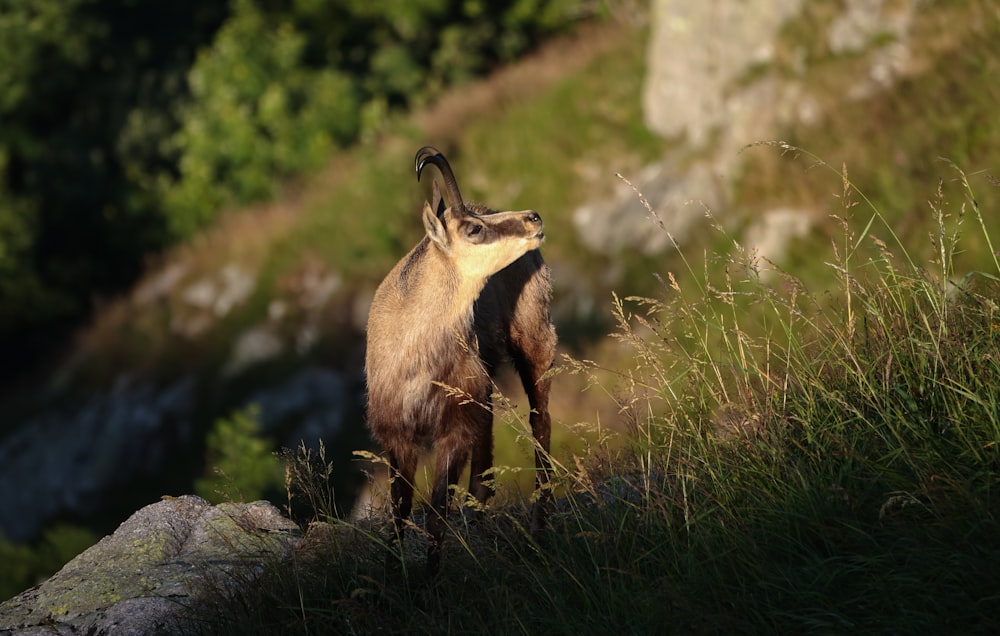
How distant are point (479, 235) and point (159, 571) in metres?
2.46

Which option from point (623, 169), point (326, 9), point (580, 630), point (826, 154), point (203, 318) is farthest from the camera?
point (326, 9)

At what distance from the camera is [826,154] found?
16.1 m

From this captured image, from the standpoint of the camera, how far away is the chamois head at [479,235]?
6.00 meters

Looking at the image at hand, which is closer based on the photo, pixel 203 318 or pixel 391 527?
pixel 391 527

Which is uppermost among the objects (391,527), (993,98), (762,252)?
(391,527)

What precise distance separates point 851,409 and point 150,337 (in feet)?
82.6

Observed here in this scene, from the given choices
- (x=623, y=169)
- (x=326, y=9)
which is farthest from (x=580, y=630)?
(x=326, y=9)

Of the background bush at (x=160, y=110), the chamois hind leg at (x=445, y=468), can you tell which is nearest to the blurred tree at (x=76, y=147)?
the background bush at (x=160, y=110)

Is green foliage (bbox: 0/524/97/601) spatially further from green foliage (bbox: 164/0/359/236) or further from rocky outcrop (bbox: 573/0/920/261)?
green foliage (bbox: 164/0/359/236)

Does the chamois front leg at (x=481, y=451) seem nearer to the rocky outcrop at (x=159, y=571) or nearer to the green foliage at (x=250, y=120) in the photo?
the rocky outcrop at (x=159, y=571)

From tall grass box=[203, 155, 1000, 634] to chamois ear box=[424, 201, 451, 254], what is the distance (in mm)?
1322

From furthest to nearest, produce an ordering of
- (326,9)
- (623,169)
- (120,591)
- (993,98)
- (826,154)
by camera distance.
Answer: (326,9), (623,169), (826,154), (993,98), (120,591)

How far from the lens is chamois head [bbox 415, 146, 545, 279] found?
19.7 feet

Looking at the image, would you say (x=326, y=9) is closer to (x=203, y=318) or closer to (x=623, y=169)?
(x=203, y=318)
